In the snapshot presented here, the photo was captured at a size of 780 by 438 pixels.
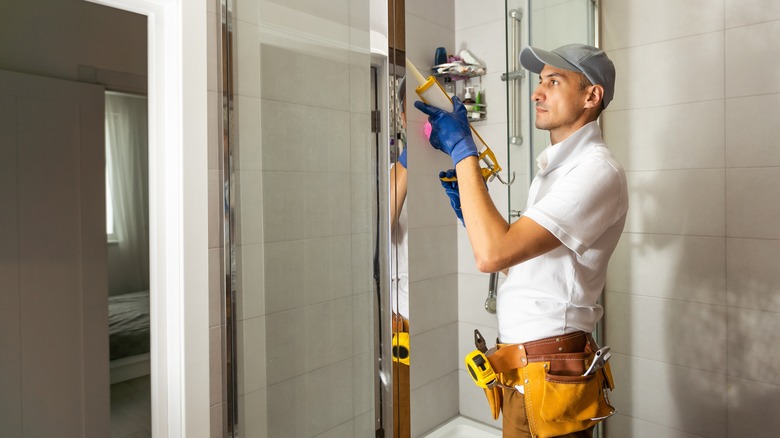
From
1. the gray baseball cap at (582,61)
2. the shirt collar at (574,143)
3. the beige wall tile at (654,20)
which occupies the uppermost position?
the beige wall tile at (654,20)

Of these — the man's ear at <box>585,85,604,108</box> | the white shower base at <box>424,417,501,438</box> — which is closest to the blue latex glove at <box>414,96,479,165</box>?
the man's ear at <box>585,85,604,108</box>

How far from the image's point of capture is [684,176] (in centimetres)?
155

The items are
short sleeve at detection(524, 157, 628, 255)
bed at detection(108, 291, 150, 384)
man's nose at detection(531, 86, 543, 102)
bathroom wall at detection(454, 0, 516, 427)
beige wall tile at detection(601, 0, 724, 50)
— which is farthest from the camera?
bed at detection(108, 291, 150, 384)

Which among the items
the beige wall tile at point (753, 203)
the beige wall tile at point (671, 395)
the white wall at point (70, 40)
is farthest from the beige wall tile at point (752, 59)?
the white wall at point (70, 40)

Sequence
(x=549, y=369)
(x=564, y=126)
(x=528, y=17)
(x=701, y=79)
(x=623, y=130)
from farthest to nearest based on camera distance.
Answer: (x=623, y=130), (x=701, y=79), (x=528, y=17), (x=564, y=126), (x=549, y=369)

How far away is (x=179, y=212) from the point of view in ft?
3.33

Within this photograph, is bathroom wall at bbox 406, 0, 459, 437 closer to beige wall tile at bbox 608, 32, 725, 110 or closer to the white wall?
beige wall tile at bbox 608, 32, 725, 110

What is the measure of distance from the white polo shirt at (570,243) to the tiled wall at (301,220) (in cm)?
37

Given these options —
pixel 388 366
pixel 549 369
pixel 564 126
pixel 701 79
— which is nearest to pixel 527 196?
pixel 564 126

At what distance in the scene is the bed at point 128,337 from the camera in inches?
97.0

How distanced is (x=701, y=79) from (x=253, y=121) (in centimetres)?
142

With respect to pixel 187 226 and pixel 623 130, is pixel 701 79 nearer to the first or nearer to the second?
→ pixel 623 130

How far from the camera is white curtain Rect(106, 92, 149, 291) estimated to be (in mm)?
2719

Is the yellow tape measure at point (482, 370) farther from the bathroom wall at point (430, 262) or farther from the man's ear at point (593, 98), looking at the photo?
the bathroom wall at point (430, 262)
